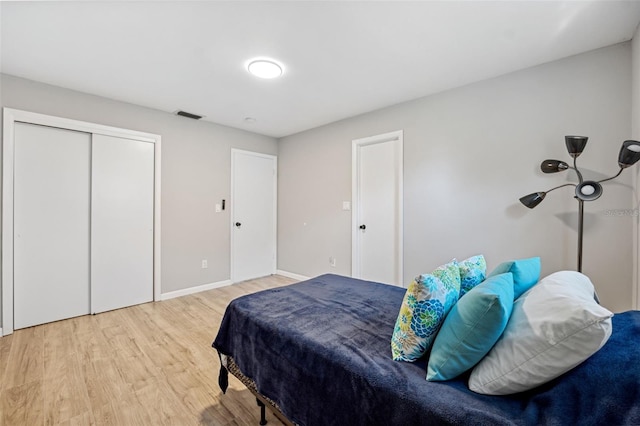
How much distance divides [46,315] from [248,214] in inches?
102

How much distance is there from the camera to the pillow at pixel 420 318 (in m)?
1.13

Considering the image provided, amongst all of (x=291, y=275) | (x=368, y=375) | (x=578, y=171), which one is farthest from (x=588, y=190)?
(x=291, y=275)

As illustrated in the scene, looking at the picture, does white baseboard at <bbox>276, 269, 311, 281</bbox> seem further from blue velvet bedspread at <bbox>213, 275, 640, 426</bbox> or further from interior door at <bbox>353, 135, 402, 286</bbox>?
blue velvet bedspread at <bbox>213, 275, 640, 426</bbox>

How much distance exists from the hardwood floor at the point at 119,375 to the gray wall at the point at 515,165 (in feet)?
7.36

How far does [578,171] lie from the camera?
2.19 m

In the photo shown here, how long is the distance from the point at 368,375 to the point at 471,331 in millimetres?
415

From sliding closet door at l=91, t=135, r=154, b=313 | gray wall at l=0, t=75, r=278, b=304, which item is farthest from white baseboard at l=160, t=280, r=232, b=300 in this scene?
sliding closet door at l=91, t=135, r=154, b=313

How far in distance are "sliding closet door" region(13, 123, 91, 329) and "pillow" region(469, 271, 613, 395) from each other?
3.84 m

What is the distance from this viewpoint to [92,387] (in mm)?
1879

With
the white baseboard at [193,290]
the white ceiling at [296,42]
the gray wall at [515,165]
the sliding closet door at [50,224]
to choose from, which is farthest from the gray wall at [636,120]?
the sliding closet door at [50,224]

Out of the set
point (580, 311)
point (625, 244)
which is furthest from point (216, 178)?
point (625, 244)

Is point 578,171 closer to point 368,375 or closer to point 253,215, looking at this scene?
point 368,375

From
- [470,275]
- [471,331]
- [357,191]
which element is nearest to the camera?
[471,331]

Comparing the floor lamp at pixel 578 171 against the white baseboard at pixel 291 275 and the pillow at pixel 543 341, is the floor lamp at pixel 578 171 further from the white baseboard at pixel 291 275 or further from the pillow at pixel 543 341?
the white baseboard at pixel 291 275
